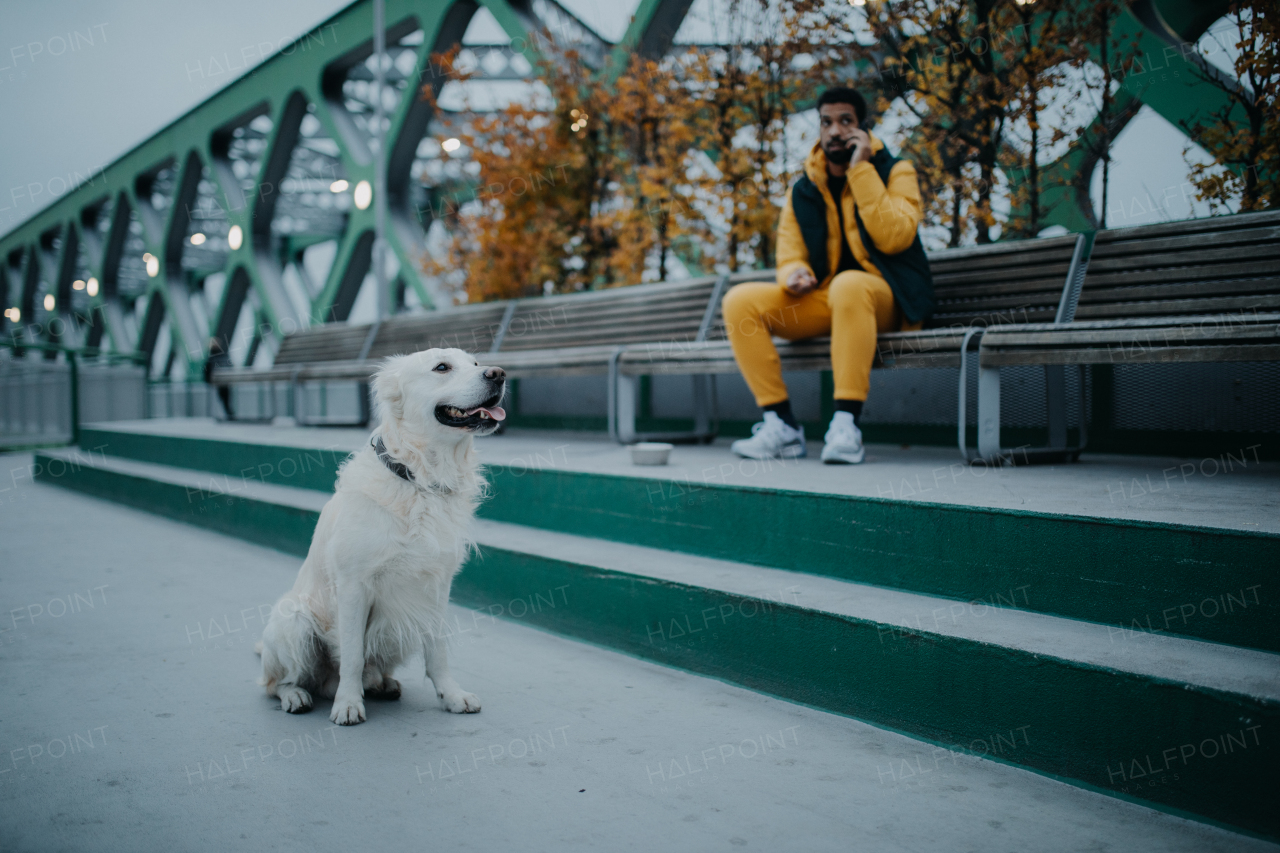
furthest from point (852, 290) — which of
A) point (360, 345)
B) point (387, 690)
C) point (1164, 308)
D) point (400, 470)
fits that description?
point (360, 345)

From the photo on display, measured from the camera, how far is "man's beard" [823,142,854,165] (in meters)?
3.77

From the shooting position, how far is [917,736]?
202 centimetres

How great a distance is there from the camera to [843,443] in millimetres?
3436

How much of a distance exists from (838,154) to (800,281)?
2.16 ft

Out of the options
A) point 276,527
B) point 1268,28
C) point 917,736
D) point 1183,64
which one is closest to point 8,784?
point 917,736

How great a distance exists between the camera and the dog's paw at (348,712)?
219cm

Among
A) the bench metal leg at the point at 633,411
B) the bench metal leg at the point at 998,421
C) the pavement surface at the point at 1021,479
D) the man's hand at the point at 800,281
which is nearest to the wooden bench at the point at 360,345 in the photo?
the bench metal leg at the point at 633,411

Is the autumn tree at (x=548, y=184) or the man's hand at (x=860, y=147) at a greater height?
the autumn tree at (x=548, y=184)

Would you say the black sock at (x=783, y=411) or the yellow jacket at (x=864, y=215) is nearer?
the yellow jacket at (x=864, y=215)

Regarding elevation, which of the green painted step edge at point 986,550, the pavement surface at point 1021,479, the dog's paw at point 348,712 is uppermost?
the pavement surface at point 1021,479

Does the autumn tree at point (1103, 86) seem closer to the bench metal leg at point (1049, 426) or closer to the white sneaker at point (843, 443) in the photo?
the bench metal leg at point (1049, 426)

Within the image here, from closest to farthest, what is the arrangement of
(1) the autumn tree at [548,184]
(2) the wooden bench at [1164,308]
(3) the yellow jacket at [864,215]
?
(2) the wooden bench at [1164,308], (3) the yellow jacket at [864,215], (1) the autumn tree at [548,184]

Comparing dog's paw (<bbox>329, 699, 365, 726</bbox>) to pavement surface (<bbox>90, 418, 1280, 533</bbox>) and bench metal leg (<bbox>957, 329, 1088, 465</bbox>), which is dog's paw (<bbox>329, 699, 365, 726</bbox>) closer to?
pavement surface (<bbox>90, 418, 1280, 533</bbox>)

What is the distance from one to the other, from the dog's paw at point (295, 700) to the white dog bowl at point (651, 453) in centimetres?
179
